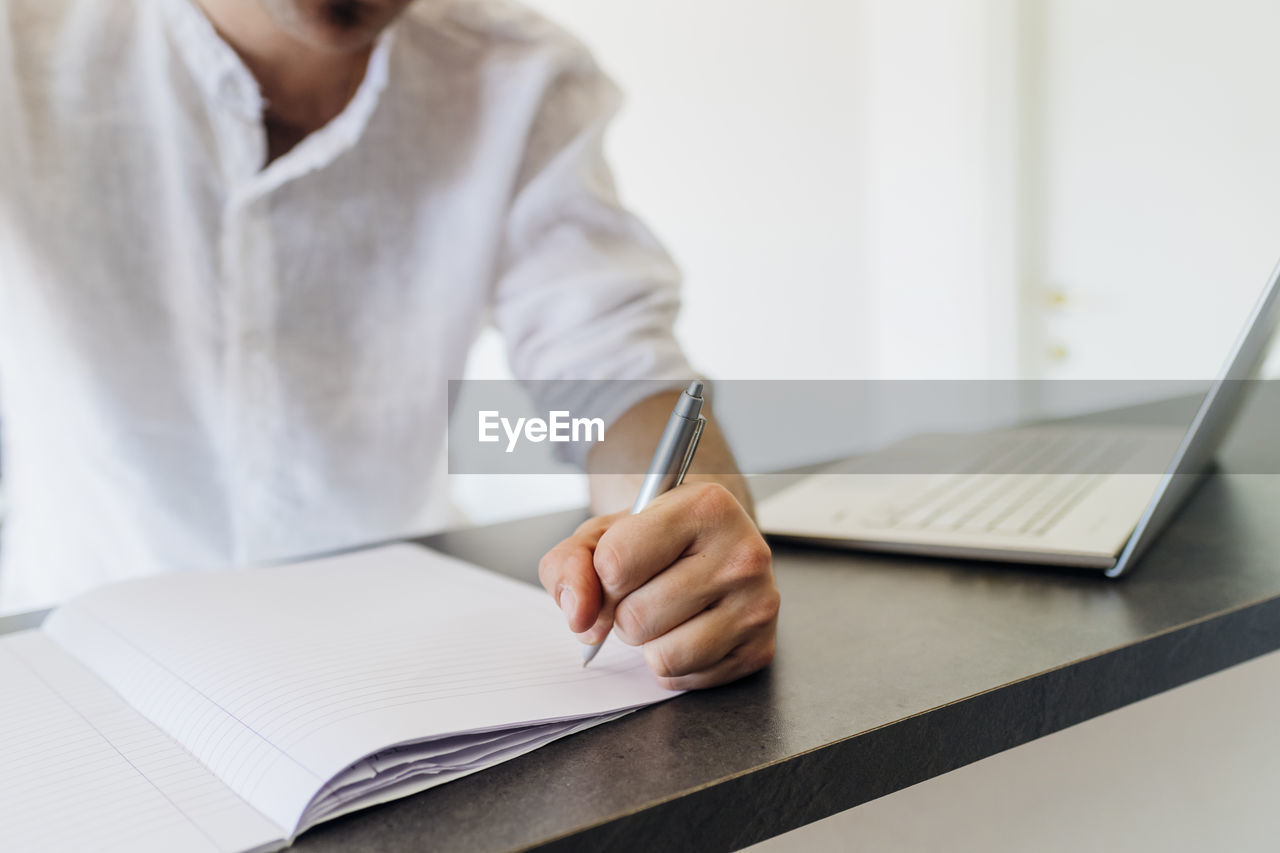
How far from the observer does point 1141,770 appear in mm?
556

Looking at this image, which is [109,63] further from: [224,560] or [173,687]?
[173,687]

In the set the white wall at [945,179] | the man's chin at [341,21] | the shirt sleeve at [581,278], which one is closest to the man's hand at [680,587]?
the shirt sleeve at [581,278]

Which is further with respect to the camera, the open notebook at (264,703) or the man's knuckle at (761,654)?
the man's knuckle at (761,654)

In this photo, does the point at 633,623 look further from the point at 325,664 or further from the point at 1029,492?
the point at 1029,492

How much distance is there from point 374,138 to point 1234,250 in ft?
7.47

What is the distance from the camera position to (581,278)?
896 mm

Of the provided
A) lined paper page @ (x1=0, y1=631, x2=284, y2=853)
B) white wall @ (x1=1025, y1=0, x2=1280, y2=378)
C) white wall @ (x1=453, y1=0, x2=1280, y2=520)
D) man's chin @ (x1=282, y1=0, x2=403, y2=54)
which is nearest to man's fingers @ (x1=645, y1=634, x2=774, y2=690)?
lined paper page @ (x1=0, y1=631, x2=284, y2=853)

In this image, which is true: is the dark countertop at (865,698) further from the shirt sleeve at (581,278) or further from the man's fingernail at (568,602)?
the shirt sleeve at (581,278)

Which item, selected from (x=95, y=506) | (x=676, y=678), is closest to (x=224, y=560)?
(x=95, y=506)

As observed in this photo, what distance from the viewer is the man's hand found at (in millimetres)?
403

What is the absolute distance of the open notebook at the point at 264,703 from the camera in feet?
1.03

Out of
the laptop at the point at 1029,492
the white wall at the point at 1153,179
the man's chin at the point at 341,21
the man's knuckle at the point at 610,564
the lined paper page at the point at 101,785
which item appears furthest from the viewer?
the white wall at the point at 1153,179

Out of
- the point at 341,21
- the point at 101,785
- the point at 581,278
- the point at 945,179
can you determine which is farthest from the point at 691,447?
the point at 945,179

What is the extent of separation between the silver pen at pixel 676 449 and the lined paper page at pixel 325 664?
41 mm
